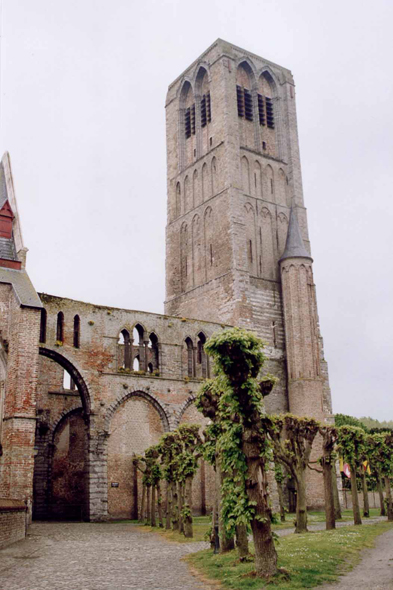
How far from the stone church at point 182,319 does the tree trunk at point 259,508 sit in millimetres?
8445

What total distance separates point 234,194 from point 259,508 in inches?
1356

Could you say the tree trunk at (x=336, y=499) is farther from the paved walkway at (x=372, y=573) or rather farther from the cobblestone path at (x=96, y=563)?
the paved walkway at (x=372, y=573)

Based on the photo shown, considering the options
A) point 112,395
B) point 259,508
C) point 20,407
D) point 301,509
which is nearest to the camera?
point 259,508

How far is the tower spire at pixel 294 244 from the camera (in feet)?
145

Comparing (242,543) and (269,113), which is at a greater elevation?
(269,113)

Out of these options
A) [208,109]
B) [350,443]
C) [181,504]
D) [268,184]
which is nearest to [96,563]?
[181,504]

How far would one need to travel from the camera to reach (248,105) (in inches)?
2007

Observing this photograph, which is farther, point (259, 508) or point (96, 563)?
point (96, 563)

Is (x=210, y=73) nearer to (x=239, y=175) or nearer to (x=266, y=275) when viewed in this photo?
(x=239, y=175)

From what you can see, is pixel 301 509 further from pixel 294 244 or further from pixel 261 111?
pixel 261 111

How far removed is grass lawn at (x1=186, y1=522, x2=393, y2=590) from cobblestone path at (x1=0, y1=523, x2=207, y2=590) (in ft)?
1.93

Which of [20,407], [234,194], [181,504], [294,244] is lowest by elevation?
[181,504]

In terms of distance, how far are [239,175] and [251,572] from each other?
3701cm

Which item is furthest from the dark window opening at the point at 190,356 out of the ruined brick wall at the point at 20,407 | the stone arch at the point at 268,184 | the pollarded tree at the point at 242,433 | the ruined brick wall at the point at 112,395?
the pollarded tree at the point at 242,433
